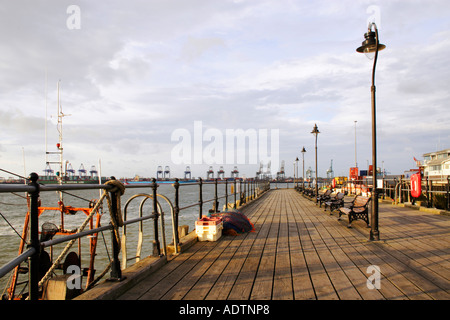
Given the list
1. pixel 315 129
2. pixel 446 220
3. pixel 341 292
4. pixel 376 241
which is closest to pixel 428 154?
pixel 315 129

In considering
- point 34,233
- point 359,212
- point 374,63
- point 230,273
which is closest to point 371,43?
point 374,63

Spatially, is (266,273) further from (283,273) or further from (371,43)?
(371,43)

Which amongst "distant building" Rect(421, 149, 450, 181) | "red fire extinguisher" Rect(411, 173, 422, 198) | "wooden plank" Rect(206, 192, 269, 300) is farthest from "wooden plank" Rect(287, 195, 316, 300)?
"distant building" Rect(421, 149, 450, 181)

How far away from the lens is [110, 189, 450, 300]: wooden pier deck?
323 centimetres

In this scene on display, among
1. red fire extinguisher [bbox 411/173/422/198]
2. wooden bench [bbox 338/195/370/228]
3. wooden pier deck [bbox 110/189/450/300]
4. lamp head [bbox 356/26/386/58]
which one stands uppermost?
lamp head [bbox 356/26/386/58]

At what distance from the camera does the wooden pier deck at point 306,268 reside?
10.6ft

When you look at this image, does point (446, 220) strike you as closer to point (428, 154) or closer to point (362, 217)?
point (362, 217)

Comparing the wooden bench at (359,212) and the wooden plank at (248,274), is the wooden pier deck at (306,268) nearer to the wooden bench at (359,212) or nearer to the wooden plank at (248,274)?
the wooden plank at (248,274)

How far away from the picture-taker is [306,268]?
4168mm

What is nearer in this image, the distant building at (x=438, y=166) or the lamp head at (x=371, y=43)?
the lamp head at (x=371, y=43)

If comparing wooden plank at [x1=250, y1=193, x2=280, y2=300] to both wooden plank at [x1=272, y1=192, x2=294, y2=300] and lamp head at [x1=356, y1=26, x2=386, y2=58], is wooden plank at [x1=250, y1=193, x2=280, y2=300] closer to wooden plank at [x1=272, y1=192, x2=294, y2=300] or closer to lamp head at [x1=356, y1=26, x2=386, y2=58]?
wooden plank at [x1=272, y1=192, x2=294, y2=300]

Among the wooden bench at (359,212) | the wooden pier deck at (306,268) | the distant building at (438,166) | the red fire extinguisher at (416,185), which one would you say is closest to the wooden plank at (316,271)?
the wooden pier deck at (306,268)
